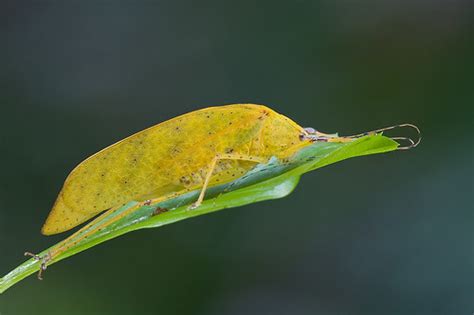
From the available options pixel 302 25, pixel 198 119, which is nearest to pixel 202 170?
pixel 198 119

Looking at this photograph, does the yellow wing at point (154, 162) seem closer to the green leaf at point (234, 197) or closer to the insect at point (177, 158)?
the insect at point (177, 158)

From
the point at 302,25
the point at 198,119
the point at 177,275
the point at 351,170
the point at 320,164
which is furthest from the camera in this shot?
the point at 302,25

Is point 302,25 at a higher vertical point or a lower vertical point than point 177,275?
higher

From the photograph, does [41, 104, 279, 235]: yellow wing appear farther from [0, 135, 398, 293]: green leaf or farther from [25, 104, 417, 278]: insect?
[0, 135, 398, 293]: green leaf

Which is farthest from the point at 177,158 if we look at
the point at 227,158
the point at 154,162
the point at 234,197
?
the point at 234,197

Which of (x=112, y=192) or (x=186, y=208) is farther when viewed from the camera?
(x=112, y=192)

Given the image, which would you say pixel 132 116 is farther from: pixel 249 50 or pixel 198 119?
pixel 198 119

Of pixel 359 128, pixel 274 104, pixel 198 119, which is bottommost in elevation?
pixel 359 128
